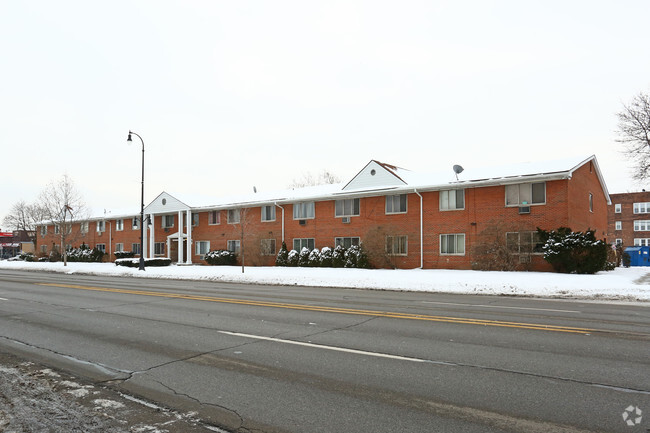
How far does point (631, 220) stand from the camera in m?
63.9

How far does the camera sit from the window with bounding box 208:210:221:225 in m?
41.1

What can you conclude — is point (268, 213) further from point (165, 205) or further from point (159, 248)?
point (159, 248)

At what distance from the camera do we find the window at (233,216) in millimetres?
39281

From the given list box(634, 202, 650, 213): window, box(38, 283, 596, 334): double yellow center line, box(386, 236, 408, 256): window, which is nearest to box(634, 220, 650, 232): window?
box(634, 202, 650, 213): window

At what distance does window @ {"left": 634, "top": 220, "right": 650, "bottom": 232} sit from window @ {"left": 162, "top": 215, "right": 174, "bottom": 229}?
62266mm

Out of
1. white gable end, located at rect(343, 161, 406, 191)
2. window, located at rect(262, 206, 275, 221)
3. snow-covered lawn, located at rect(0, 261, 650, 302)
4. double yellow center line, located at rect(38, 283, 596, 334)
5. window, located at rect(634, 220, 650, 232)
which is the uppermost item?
white gable end, located at rect(343, 161, 406, 191)

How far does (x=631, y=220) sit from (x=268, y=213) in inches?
2167

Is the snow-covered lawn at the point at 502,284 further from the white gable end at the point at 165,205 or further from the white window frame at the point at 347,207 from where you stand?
the white gable end at the point at 165,205

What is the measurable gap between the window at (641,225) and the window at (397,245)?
51.2 m

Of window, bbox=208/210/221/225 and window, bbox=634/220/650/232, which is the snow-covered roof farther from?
window, bbox=634/220/650/232

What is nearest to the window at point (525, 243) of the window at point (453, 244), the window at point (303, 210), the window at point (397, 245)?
the window at point (453, 244)

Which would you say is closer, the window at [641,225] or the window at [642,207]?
the window at [641,225]

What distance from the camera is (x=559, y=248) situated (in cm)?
2280

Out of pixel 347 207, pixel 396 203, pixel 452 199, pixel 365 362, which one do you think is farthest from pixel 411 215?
pixel 365 362
